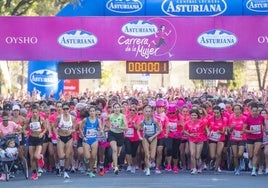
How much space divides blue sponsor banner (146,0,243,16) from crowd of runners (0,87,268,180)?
424cm

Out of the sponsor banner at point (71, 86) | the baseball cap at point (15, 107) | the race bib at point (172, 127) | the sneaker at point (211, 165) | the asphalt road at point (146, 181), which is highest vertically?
the sponsor banner at point (71, 86)

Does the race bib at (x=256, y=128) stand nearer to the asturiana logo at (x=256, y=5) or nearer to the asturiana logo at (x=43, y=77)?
the asturiana logo at (x=256, y=5)

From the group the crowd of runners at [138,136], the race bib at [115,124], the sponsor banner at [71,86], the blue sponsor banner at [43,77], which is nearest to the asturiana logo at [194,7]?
the blue sponsor banner at [43,77]

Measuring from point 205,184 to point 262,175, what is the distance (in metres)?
3.00

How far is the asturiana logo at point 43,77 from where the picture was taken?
29.7 meters

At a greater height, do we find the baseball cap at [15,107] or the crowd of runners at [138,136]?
the baseball cap at [15,107]

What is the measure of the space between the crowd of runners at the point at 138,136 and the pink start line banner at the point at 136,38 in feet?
7.38

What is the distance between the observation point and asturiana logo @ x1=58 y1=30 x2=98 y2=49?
26938 mm

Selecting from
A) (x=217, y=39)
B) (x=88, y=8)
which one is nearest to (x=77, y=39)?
(x=88, y=8)

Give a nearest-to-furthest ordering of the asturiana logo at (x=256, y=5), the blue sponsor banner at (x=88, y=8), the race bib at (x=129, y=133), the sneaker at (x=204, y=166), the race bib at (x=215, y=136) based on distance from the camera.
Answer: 1. the race bib at (x=215, y=136)
2. the race bib at (x=129, y=133)
3. the sneaker at (x=204, y=166)
4. the asturiana logo at (x=256, y=5)
5. the blue sponsor banner at (x=88, y=8)

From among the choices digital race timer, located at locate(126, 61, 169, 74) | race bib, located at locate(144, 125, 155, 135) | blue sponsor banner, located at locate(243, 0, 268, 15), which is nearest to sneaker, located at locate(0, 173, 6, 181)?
race bib, located at locate(144, 125, 155, 135)

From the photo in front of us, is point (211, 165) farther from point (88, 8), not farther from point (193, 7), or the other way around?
point (88, 8)

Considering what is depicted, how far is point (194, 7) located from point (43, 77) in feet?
17.3

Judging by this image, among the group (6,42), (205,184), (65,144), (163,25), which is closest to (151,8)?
(163,25)
